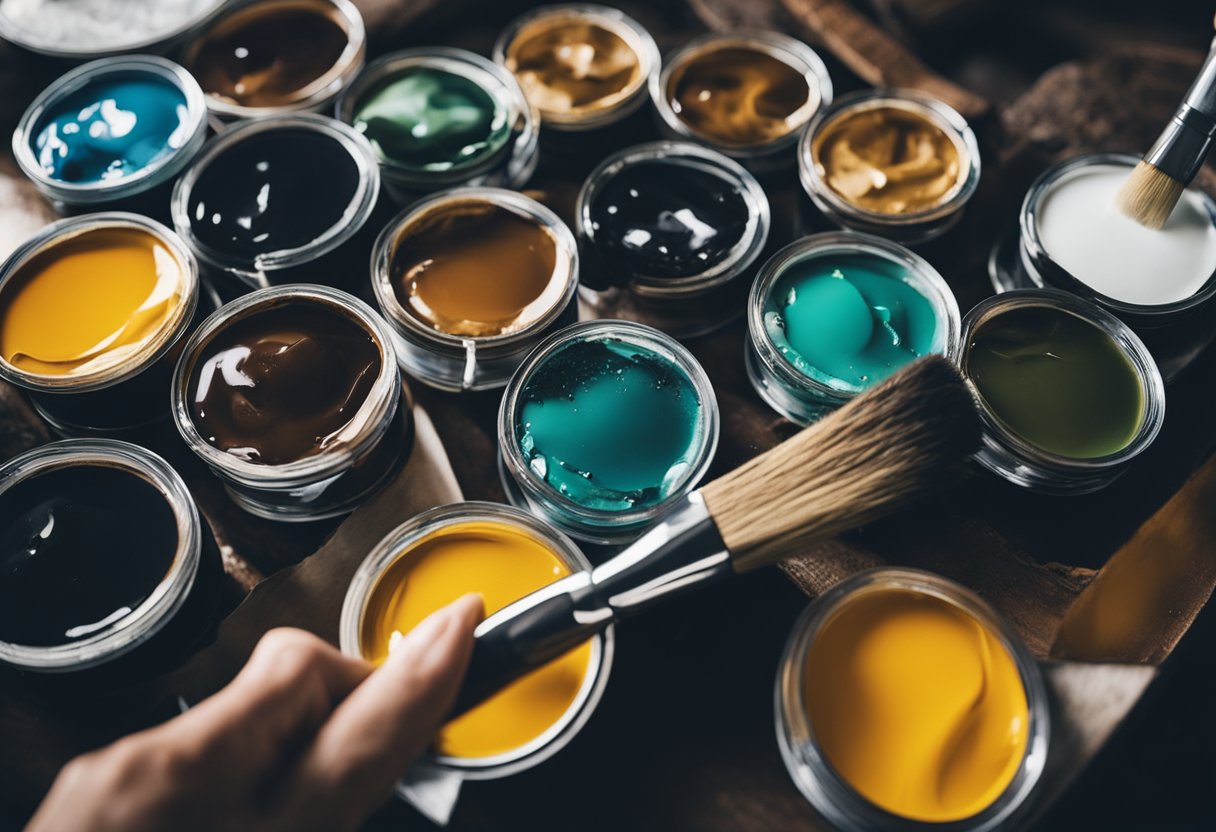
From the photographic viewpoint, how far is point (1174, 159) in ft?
6.28

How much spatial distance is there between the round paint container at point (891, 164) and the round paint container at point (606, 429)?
56 centimetres

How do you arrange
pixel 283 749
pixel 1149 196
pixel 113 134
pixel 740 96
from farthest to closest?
pixel 740 96 < pixel 113 134 < pixel 1149 196 < pixel 283 749

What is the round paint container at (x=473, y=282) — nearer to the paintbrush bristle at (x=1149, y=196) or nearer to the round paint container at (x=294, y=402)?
the round paint container at (x=294, y=402)

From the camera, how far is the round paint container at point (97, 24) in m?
2.28

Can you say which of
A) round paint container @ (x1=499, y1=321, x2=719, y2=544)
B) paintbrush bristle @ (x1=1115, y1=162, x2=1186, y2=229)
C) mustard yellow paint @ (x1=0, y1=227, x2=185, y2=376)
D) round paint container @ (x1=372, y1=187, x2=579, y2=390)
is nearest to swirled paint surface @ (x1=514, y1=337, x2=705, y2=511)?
round paint container @ (x1=499, y1=321, x2=719, y2=544)

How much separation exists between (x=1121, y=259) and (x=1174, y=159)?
0.71 feet

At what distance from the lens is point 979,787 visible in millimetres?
A: 1495

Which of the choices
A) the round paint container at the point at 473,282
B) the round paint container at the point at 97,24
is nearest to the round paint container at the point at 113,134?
the round paint container at the point at 97,24

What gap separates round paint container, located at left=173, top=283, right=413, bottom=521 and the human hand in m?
0.41

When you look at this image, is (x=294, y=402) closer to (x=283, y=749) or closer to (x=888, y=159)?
(x=283, y=749)

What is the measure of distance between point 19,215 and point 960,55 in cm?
253

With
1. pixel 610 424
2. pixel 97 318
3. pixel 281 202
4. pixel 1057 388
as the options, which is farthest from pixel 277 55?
pixel 1057 388

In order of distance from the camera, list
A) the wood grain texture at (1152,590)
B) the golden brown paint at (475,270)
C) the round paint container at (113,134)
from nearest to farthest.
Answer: the wood grain texture at (1152,590) → the golden brown paint at (475,270) → the round paint container at (113,134)

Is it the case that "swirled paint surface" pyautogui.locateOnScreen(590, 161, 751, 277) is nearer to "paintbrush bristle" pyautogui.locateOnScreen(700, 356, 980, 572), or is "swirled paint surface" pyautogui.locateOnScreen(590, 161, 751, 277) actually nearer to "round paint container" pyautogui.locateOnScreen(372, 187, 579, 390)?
"round paint container" pyautogui.locateOnScreen(372, 187, 579, 390)
